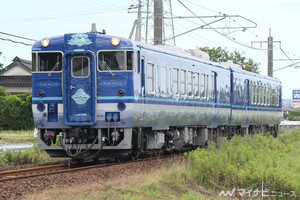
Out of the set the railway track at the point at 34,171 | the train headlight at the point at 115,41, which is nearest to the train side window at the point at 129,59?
the train headlight at the point at 115,41

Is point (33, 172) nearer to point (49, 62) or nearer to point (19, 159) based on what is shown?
point (49, 62)

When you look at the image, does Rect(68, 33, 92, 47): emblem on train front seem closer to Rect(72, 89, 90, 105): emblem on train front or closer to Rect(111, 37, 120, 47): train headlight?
Rect(111, 37, 120, 47): train headlight

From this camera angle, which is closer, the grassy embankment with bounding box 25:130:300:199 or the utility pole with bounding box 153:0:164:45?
the grassy embankment with bounding box 25:130:300:199

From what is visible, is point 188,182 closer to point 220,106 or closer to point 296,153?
point 296,153

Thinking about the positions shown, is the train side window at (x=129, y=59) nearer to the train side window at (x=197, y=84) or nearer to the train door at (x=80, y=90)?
the train door at (x=80, y=90)

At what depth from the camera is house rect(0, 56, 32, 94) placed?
2217 inches

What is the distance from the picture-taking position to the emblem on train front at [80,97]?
14406mm

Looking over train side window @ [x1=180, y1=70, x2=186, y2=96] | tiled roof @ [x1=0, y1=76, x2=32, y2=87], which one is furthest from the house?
train side window @ [x1=180, y1=70, x2=186, y2=96]

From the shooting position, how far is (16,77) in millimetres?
56656

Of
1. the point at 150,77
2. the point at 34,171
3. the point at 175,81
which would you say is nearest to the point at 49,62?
the point at 150,77

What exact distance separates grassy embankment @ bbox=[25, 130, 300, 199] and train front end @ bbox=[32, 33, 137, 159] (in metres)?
2.04

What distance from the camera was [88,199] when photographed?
9.38m

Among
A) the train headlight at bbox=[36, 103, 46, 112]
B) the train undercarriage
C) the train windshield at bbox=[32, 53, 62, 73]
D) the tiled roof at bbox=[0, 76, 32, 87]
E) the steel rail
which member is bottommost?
the steel rail

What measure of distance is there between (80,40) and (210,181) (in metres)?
4.95
